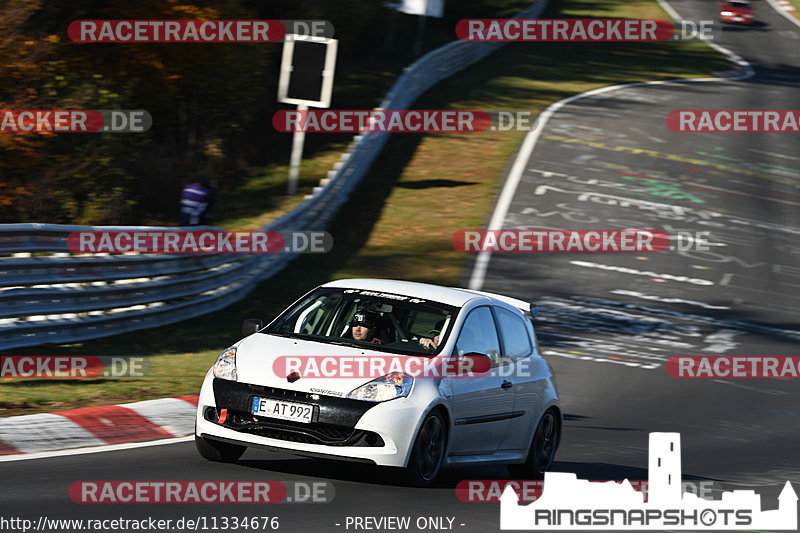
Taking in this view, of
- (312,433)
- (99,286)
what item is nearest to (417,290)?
(312,433)

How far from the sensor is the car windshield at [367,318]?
906 cm

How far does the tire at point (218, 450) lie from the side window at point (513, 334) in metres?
2.25

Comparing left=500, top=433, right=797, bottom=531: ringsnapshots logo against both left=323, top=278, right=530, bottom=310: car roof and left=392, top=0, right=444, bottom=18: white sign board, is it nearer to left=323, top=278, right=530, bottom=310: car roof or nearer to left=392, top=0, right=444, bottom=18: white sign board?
left=323, top=278, right=530, bottom=310: car roof

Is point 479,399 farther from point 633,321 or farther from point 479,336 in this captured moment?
point 633,321

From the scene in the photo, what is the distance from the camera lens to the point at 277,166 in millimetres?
30406

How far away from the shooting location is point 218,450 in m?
8.58

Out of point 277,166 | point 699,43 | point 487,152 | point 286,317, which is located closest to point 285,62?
point 277,166

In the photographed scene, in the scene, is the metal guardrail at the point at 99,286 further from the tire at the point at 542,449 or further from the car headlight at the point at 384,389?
the car headlight at the point at 384,389

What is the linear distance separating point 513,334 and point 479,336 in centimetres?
68

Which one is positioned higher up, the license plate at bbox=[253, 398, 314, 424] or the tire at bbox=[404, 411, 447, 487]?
the license plate at bbox=[253, 398, 314, 424]

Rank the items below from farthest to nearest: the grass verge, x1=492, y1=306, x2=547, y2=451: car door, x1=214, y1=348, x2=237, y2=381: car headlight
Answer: the grass verge → x1=492, y1=306, x2=547, y2=451: car door → x1=214, y1=348, x2=237, y2=381: car headlight

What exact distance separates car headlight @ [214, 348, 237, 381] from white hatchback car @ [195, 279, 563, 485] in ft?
0.03

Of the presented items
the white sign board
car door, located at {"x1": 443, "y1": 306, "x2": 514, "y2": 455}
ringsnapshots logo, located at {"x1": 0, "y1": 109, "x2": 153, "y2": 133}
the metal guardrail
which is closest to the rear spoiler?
car door, located at {"x1": 443, "y1": 306, "x2": 514, "y2": 455}

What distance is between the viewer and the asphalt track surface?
7.90 metres
